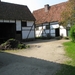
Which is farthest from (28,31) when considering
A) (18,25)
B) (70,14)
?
(70,14)

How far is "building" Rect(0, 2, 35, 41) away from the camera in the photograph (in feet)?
88.8

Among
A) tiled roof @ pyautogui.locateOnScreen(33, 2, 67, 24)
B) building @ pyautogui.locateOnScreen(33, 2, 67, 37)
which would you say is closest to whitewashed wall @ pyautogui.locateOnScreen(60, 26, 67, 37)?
building @ pyautogui.locateOnScreen(33, 2, 67, 37)

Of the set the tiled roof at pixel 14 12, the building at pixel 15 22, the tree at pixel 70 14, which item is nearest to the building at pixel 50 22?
the tree at pixel 70 14

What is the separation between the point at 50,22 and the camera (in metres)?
35.8

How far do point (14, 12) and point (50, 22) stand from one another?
9.63m

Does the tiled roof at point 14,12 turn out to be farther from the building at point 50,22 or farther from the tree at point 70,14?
the building at point 50,22

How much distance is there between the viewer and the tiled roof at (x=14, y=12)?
88.5ft

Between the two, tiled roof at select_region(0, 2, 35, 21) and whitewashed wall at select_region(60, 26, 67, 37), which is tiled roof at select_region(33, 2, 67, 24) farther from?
tiled roof at select_region(0, 2, 35, 21)

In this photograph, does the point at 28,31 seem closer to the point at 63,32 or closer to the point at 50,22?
the point at 63,32

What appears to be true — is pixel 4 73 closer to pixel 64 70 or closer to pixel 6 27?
pixel 64 70

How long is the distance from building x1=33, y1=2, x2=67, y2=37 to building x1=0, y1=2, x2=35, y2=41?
6.27m

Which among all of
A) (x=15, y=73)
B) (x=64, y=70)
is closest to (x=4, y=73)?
(x=15, y=73)

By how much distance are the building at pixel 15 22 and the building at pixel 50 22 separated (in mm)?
6271

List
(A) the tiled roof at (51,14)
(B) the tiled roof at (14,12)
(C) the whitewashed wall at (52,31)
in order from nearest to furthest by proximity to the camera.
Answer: (B) the tiled roof at (14,12) → (C) the whitewashed wall at (52,31) → (A) the tiled roof at (51,14)
